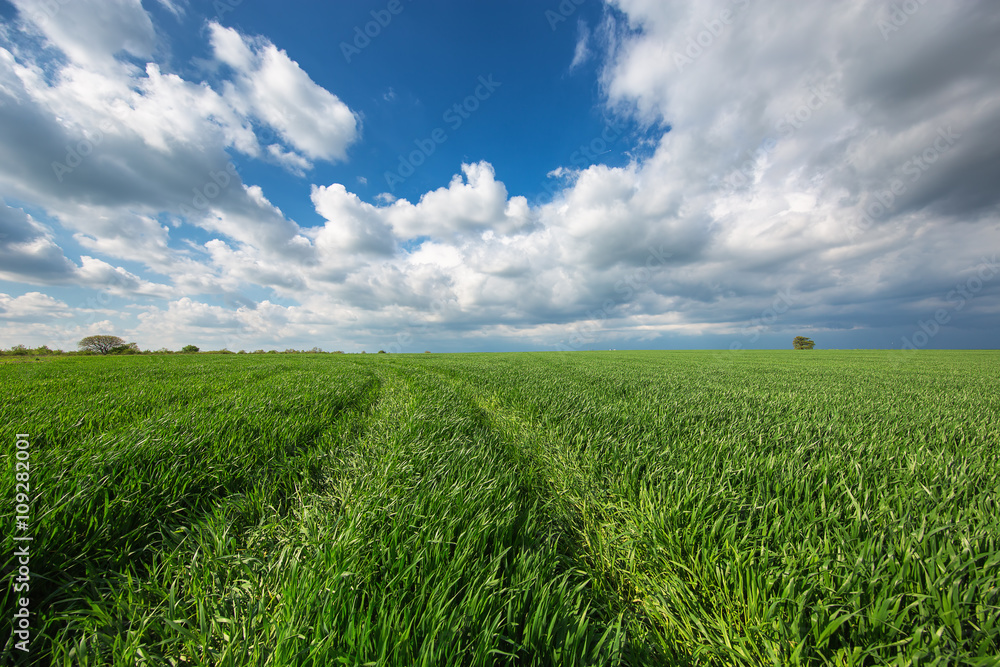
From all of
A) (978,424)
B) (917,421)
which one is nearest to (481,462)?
(917,421)

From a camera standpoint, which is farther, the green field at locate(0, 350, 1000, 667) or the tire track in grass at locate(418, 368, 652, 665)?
the tire track in grass at locate(418, 368, 652, 665)

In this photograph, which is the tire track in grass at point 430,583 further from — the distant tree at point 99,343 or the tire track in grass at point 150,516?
the distant tree at point 99,343

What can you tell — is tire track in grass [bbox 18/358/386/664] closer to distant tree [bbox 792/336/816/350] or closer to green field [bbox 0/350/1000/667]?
green field [bbox 0/350/1000/667]

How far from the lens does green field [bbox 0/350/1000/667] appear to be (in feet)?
4.92

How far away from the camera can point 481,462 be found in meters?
3.73

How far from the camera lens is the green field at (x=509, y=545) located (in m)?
1.50

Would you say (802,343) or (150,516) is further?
(802,343)

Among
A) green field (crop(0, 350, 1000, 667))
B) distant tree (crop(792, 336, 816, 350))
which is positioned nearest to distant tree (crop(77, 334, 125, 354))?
green field (crop(0, 350, 1000, 667))

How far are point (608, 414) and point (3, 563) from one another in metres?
5.66

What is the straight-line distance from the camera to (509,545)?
95.0 inches

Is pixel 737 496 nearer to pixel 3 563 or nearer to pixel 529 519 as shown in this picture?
pixel 529 519

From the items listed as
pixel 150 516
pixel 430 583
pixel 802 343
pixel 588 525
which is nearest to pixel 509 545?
pixel 430 583

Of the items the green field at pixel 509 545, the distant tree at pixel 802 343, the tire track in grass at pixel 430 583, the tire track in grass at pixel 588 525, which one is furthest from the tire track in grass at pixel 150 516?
the distant tree at pixel 802 343

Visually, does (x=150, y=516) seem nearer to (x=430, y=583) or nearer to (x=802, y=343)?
(x=430, y=583)
